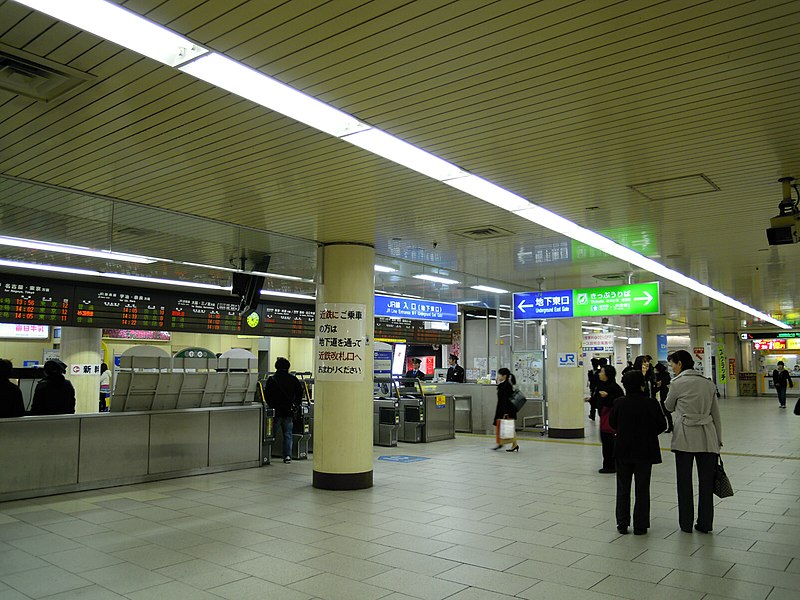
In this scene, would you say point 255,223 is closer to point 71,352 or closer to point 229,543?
point 229,543

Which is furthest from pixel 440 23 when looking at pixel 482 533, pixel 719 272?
pixel 719 272

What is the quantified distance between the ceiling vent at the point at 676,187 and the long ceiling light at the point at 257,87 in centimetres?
112

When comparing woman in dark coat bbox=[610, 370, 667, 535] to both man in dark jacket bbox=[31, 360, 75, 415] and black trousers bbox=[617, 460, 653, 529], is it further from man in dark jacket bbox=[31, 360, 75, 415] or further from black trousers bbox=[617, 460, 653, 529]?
man in dark jacket bbox=[31, 360, 75, 415]

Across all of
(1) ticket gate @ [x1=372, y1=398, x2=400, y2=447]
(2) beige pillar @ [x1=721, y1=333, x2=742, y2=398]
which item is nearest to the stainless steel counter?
(1) ticket gate @ [x1=372, y1=398, x2=400, y2=447]

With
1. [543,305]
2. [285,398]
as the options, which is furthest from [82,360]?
[543,305]

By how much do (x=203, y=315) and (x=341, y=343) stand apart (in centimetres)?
655

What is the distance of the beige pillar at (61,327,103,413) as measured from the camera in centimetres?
1355

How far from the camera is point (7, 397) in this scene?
7.38 metres

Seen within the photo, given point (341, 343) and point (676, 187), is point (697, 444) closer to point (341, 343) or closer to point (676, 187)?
point (676, 187)

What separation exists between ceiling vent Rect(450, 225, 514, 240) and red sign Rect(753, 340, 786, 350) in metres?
30.0

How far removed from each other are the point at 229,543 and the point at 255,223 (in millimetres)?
3799

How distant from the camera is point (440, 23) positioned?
3.17 m

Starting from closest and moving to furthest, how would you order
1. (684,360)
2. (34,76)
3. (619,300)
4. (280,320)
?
(34,76) < (684,360) < (619,300) < (280,320)

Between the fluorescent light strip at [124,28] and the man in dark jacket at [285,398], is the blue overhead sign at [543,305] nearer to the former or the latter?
the man in dark jacket at [285,398]
